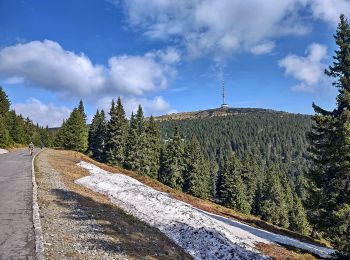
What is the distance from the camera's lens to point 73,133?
9288cm

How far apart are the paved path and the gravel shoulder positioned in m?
0.67

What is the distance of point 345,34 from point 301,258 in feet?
51.5

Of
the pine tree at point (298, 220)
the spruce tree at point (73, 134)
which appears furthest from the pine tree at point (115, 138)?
the pine tree at point (298, 220)

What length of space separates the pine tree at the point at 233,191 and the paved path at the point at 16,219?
5525 centimetres

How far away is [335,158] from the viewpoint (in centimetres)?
2398

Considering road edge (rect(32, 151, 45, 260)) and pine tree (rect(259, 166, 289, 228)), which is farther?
pine tree (rect(259, 166, 289, 228))

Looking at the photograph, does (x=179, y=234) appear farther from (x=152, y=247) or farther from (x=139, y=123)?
(x=139, y=123)

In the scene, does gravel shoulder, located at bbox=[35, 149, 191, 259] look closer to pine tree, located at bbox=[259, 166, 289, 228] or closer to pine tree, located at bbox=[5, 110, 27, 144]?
pine tree, located at bbox=[259, 166, 289, 228]

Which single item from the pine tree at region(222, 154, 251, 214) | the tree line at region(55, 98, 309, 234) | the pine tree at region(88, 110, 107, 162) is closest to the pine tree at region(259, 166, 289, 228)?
the tree line at region(55, 98, 309, 234)

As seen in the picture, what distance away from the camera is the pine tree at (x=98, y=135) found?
9493 centimetres

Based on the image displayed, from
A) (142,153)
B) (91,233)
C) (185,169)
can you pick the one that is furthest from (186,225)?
(185,169)

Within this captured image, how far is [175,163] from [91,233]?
62889 mm

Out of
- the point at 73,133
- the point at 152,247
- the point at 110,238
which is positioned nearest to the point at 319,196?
the point at 152,247

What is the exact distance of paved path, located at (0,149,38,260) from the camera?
1233 cm
